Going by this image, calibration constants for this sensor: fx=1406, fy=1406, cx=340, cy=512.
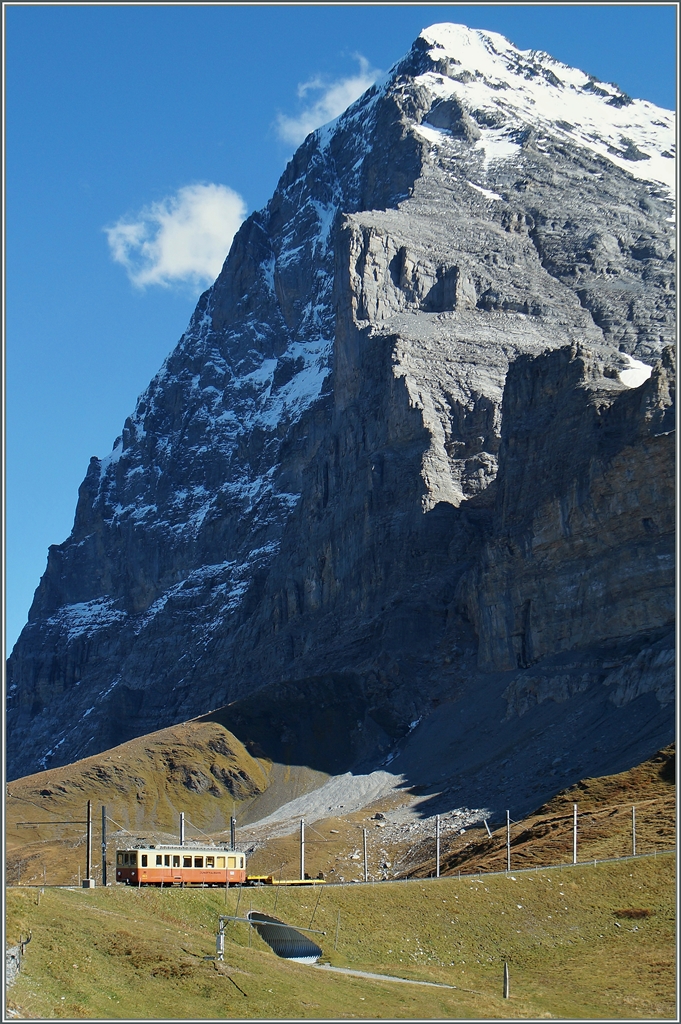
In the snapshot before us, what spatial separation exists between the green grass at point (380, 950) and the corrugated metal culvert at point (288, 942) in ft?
2.30

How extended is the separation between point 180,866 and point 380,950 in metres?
11.0

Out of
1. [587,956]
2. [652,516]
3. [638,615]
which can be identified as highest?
[652,516]

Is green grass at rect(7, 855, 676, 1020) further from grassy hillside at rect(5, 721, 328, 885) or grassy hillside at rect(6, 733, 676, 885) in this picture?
grassy hillside at rect(5, 721, 328, 885)

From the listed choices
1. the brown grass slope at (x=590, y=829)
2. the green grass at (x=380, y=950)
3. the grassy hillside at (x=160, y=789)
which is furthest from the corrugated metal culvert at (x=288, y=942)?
the grassy hillside at (x=160, y=789)

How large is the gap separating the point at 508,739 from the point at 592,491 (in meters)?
35.2

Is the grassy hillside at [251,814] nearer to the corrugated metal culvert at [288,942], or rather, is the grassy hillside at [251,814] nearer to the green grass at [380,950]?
the green grass at [380,950]

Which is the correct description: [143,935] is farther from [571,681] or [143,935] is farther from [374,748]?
[374,748]

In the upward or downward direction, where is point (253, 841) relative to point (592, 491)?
downward

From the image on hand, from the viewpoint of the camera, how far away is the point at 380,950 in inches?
2453

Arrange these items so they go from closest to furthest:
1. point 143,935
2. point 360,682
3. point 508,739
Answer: point 143,935 → point 508,739 → point 360,682

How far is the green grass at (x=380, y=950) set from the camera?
47406mm

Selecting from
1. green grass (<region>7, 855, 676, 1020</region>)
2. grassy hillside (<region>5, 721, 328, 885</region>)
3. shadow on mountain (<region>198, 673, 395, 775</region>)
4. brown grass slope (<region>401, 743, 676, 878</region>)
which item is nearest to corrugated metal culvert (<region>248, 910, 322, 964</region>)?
green grass (<region>7, 855, 676, 1020</region>)

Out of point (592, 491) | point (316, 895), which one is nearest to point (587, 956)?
point (316, 895)

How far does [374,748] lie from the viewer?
7215 inches
